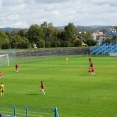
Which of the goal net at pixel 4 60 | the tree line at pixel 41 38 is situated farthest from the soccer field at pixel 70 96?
the tree line at pixel 41 38

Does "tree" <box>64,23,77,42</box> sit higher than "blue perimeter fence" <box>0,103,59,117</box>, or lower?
higher

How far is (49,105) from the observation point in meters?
31.0

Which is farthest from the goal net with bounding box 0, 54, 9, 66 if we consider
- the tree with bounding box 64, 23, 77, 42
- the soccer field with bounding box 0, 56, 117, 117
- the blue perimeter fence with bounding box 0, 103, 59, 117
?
the tree with bounding box 64, 23, 77, 42

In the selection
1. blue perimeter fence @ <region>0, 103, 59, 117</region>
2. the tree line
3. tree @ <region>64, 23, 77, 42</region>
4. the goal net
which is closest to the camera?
blue perimeter fence @ <region>0, 103, 59, 117</region>

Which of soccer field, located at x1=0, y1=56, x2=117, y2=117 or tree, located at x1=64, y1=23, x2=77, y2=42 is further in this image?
tree, located at x1=64, y1=23, x2=77, y2=42

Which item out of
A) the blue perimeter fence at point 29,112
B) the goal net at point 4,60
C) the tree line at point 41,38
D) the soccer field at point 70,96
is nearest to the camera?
the blue perimeter fence at point 29,112

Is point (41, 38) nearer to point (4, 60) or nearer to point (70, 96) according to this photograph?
point (4, 60)

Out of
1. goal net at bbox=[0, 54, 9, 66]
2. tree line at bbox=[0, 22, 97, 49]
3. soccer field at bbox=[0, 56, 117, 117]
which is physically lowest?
soccer field at bbox=[0, 56, 117, 117]

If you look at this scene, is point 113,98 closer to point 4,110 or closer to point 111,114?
point 111,114

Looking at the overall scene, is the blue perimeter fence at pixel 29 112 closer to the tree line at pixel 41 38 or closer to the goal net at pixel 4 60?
the goal net at pixel 4 60

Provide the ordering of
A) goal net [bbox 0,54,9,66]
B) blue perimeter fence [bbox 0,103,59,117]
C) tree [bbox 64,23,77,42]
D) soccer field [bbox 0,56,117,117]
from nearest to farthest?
blue perimeter fence [bbox 0,103,59,117], soccer field [bbox 0,56,117,117], goal net [bbox 0,54,9,66], tree [bbox 64,23,77,42]

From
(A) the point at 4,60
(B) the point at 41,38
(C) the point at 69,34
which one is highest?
(C) the point at 69,34

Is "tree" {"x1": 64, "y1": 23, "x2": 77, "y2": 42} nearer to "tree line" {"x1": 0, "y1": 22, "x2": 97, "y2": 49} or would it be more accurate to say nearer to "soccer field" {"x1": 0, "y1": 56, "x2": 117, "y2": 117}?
"tree line" {"x1": 0, "y1": 22, "x2": 97, "y2": 49}

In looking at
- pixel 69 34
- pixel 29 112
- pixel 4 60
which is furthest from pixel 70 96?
pixel 69 34
